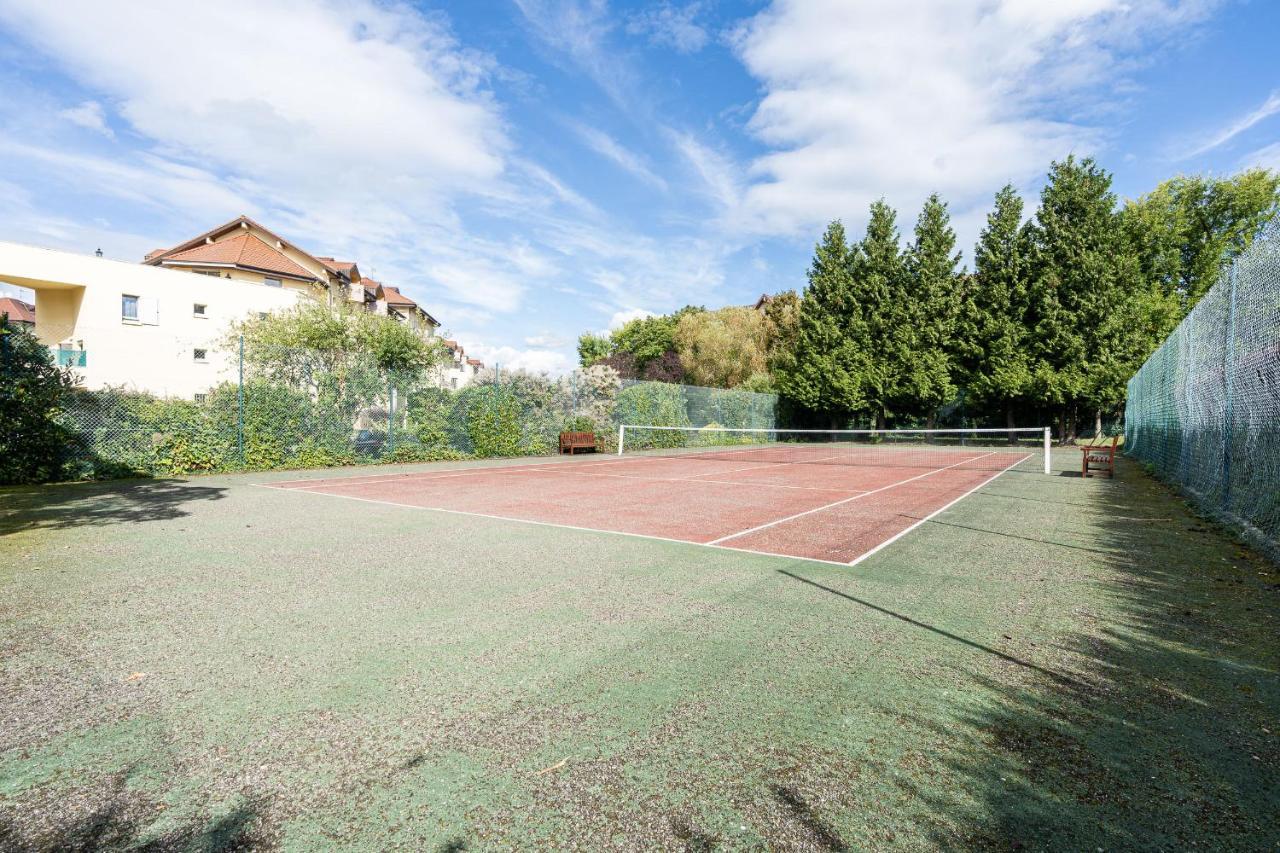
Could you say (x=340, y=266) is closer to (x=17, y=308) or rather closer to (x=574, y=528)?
(x=17, y=308)

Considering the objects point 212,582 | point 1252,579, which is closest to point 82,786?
point 212,582

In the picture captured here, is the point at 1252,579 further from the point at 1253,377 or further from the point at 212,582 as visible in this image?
the point at 212,582

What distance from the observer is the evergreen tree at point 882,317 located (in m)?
34.8

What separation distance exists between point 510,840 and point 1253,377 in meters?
9.12

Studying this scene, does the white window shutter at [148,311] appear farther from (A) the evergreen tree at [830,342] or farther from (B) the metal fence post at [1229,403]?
(B) the metal fence post at [1229,403]

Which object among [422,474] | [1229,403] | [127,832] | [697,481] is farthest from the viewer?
[422,474]

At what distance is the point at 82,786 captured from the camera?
2.39m

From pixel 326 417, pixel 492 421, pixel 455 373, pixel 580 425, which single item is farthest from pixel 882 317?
pixel 455 373

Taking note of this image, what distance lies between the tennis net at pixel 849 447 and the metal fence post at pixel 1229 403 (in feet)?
22.6

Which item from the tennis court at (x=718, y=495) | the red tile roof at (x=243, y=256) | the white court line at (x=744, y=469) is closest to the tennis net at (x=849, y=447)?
the tennis court at (x=718, y=495)

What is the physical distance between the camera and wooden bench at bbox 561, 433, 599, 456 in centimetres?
2223

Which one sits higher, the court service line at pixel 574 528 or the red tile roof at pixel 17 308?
the red tile roof at pixel 17 308

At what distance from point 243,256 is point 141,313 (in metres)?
10.5

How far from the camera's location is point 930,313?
34.6 metres
